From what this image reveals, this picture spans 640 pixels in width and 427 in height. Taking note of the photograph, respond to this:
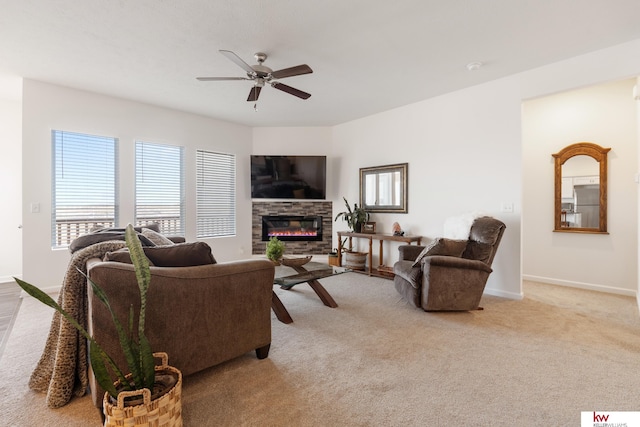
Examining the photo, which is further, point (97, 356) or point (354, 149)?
point (354, 149)

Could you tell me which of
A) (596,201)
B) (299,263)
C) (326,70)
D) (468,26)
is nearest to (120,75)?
(326,70)

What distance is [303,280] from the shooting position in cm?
281

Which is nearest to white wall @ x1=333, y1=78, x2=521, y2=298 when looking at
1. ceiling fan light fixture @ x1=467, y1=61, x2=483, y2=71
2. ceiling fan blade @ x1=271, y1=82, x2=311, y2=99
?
ceiling fan light fixture @ x1=467, y1=61, x2=483, y2=71

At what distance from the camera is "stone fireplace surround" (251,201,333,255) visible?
19.1 ft

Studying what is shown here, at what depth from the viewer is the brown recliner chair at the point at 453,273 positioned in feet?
9.67

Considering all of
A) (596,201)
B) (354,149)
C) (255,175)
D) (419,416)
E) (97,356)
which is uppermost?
(354,149)

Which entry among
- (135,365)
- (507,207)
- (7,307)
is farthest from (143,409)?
(507,207)

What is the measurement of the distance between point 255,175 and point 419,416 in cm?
480

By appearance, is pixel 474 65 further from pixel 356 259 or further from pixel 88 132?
pixel 88 132

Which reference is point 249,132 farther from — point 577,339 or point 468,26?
point 577,339

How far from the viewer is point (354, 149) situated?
5488 mm

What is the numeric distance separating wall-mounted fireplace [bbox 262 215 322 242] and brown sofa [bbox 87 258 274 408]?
12.1 ft

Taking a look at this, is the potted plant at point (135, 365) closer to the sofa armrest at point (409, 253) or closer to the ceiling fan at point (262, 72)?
the ceiling fan at point (262, 72)

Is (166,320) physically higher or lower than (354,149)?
lower
